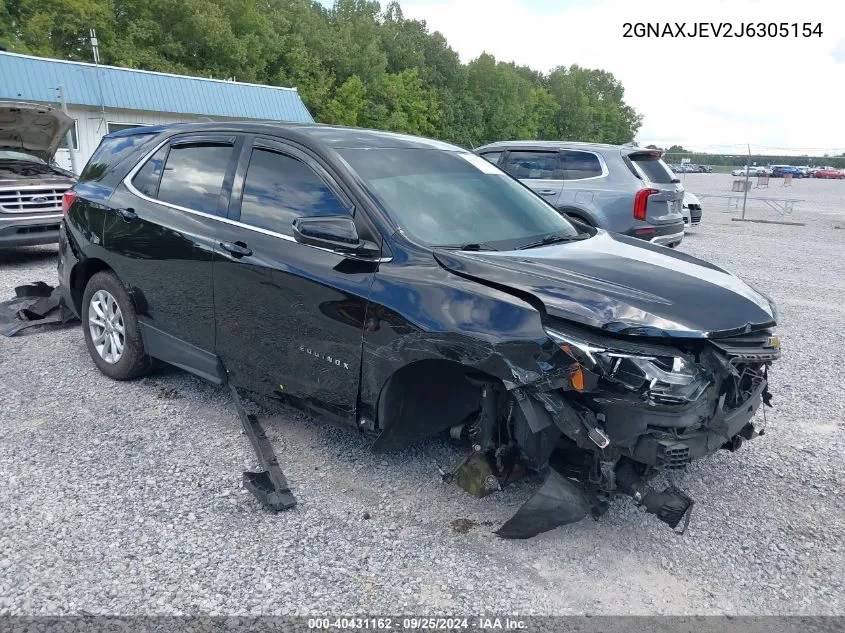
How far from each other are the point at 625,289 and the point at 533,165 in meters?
7.66

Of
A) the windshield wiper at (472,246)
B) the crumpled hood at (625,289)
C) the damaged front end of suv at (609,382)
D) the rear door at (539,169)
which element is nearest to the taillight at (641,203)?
the rear door at (539,169)

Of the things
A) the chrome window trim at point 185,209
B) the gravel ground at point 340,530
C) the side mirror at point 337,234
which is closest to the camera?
the gravel ground at point 340,530

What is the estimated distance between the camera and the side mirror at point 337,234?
3213 millimetres

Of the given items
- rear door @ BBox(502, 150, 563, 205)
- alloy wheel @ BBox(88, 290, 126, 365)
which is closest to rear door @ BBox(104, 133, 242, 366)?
alloy wheel @ BBox(88, 290, 126, 365)

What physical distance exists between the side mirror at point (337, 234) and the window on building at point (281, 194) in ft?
0.77

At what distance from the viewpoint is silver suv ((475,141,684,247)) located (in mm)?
9227

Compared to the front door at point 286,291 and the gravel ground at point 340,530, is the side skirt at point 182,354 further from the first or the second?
the gravel ground at point 340,530

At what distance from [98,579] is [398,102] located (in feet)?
185

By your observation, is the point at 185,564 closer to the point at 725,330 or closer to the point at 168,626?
the point at 168,626

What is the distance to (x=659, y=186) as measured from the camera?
31.0 ft

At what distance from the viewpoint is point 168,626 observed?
249cm

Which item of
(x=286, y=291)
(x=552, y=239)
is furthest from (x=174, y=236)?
(x=552, y=239)

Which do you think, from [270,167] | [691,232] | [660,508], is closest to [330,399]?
[270,167]

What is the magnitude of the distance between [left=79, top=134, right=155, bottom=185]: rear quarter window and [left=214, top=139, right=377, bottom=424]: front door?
1.32 meters
